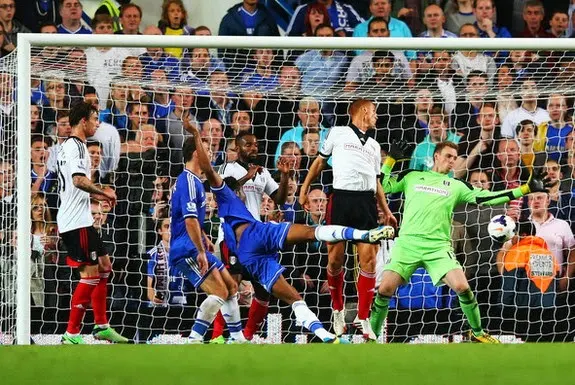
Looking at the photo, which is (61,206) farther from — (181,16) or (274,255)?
(181,16)

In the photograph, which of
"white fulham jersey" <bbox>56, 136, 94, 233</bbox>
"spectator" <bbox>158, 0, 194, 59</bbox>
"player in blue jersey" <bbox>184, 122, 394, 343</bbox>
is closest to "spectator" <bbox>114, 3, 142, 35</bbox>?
"spectator" <bbox>158, 0, 194, 59</bbox>

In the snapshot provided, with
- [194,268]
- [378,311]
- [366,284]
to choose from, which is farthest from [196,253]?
[378,311]

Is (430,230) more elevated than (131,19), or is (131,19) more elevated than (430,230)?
(131,19)

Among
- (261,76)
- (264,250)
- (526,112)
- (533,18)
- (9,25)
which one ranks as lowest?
(264,250)

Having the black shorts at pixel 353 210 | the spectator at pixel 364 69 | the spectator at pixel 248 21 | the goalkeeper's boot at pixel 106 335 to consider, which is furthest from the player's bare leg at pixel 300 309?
the spectator at pixel 248 21

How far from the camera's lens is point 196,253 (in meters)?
8.77

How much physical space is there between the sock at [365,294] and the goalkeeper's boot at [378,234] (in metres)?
0.41

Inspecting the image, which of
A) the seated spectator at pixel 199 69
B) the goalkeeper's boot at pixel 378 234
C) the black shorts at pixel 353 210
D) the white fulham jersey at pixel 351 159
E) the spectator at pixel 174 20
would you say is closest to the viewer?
the goalkeeper's boot at pixel 378 234

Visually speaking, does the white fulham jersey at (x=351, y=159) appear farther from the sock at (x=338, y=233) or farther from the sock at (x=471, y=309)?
the sock at (x=471, y=309)

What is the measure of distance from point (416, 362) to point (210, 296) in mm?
3053

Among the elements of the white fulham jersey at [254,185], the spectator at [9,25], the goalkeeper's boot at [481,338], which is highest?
the spectator at [9,25]

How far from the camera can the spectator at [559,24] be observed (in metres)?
11.1

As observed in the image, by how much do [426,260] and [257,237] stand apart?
1137 millimetres

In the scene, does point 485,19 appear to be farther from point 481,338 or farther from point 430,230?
point 481,338
